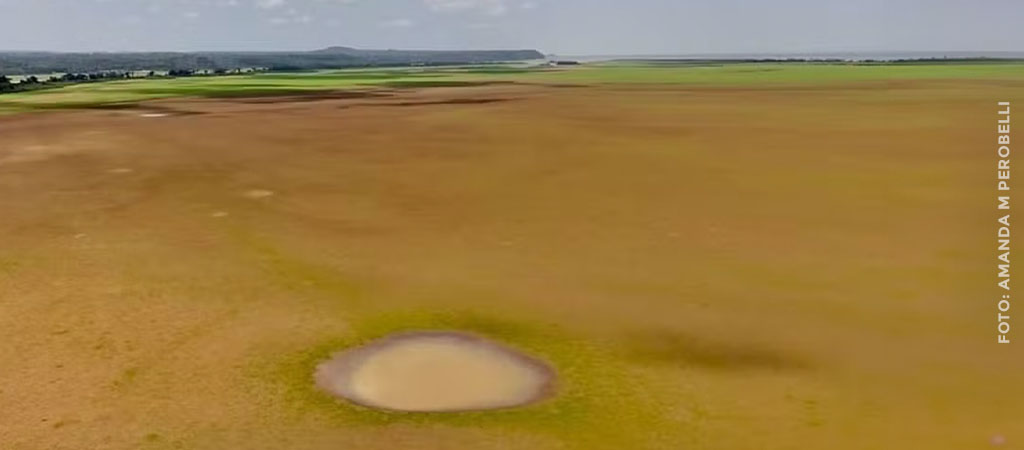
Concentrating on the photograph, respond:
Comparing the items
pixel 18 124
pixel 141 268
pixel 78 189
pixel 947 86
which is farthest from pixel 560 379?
pixel 947 86

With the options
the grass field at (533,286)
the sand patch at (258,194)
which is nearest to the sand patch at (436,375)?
the grass field at (533,286)

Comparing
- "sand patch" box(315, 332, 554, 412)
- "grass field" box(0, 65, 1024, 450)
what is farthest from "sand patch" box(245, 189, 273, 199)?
"sand patch" box(315, 332, 554, 412)

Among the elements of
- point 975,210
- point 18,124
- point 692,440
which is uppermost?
point 18,124

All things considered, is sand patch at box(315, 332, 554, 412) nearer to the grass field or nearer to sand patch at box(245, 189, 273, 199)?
the grass field

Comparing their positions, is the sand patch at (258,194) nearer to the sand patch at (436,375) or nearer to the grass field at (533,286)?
the grass field at (533,286)

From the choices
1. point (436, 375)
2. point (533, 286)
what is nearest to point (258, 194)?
point (533, 286)

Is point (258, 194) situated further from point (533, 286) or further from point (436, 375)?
point (436, 375)

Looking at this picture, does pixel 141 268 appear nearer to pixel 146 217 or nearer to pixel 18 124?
pixel 146 217
